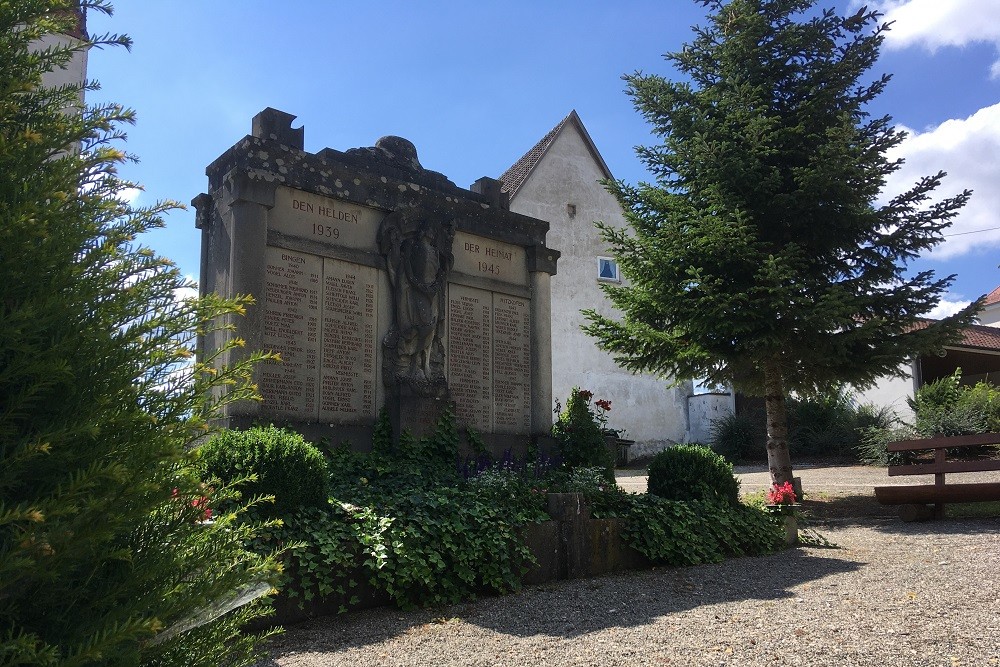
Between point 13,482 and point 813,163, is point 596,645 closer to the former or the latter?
point 13,482

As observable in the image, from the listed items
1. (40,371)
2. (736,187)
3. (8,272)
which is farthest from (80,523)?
(736,187)

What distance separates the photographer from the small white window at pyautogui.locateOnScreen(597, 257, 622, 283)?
979 inches

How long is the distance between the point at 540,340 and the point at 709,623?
20.1 feet

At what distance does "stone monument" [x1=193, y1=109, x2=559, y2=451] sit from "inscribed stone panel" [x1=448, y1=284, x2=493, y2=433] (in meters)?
0.02

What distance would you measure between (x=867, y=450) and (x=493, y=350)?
12914 millimetres

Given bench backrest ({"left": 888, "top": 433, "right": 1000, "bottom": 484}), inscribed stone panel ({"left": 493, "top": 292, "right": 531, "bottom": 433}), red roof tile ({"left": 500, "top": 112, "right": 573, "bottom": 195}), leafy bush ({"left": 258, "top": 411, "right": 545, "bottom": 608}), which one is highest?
red roof tile ({"left": 500, "top": 112, "right": 573, "bottom": 195})

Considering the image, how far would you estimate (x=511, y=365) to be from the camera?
11.0m

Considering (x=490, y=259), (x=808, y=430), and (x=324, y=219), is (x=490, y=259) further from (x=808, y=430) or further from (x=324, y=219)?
(x=808, y=430)

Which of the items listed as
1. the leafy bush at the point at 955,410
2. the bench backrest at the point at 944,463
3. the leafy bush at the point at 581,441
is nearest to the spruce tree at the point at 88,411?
the leafy bush at the point at 581,441

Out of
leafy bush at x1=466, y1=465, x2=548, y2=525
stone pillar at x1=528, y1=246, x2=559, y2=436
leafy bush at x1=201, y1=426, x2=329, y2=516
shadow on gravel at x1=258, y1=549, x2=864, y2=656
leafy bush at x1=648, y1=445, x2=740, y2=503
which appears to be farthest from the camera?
stone pillar at x1=528, y1=246, x2=559, y2=436

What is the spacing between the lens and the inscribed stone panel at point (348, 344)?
9.24 metres

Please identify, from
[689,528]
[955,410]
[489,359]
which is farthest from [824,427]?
[689,528]

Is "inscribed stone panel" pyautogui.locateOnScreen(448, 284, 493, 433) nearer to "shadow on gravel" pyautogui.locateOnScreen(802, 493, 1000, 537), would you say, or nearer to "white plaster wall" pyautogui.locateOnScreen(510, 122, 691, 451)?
"shadow on gravel" pyautogui.locateOnScreen(802, 493, 1000, 537)

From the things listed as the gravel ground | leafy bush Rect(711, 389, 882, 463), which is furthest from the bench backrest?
leafy bush Rect(711, 389, 882, 463)
